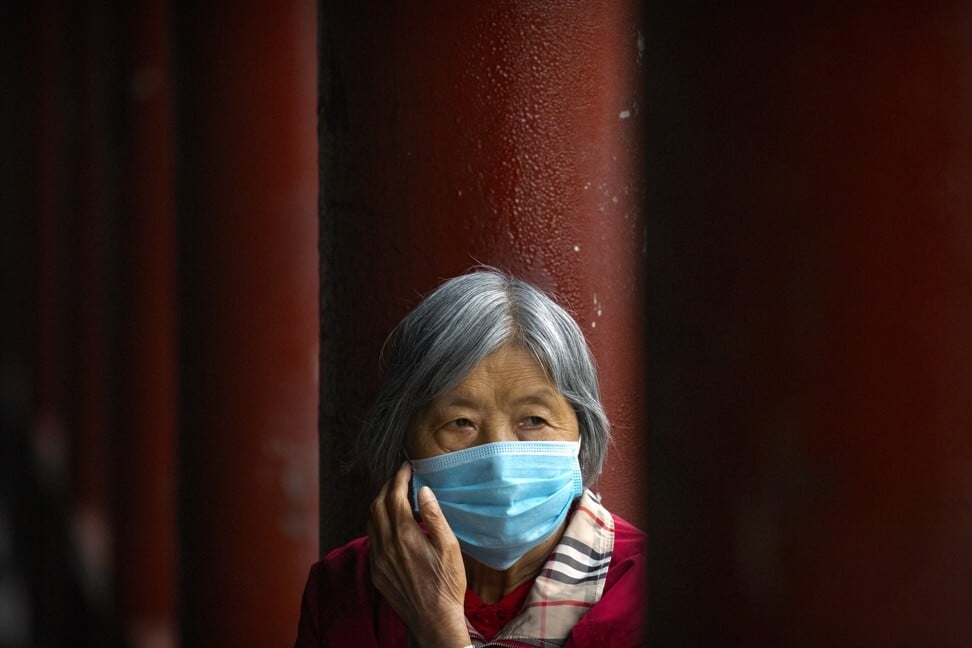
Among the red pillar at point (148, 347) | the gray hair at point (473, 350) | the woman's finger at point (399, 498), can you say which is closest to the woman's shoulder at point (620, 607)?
the gray hair at point (473, 350)

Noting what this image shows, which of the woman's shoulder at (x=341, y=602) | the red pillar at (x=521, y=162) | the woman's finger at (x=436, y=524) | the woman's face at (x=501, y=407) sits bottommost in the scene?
the woman's shoulder at (x=341, y=602)

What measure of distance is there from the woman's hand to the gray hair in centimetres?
7

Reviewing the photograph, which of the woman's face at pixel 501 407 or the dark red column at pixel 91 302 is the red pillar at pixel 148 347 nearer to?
the dark red column at pixel 91 302

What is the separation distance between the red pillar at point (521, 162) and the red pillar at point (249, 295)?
23 centimetres

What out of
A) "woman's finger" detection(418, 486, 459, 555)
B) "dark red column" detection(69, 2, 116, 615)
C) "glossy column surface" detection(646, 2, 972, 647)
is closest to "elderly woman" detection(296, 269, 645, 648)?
"woman's finger" detection(418, 486, 459, 555)

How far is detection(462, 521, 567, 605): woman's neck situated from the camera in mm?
1130

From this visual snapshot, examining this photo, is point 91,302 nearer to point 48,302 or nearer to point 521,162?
point 48,302

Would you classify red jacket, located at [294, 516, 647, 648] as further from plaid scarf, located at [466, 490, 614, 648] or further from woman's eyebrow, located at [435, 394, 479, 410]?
woman's eyebrow, located at [435, 394, 479, 410]

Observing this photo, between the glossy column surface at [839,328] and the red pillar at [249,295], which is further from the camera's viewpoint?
the red pillar at [249,295]

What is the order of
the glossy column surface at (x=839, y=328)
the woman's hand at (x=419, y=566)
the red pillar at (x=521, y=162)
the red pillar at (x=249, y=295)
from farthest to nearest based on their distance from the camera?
the red pillar at (x=249, y=295) → the red pillar at (x=521, y=162) → the woman's hand at (x=419, y=566) → the glossy column surface at (x=839, y=328)

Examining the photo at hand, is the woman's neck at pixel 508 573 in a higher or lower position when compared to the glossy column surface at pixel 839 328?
lower

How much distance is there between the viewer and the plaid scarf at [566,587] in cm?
108

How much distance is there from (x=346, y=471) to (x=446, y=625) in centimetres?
32

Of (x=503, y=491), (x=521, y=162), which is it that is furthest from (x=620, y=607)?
(x=521, y=162)
